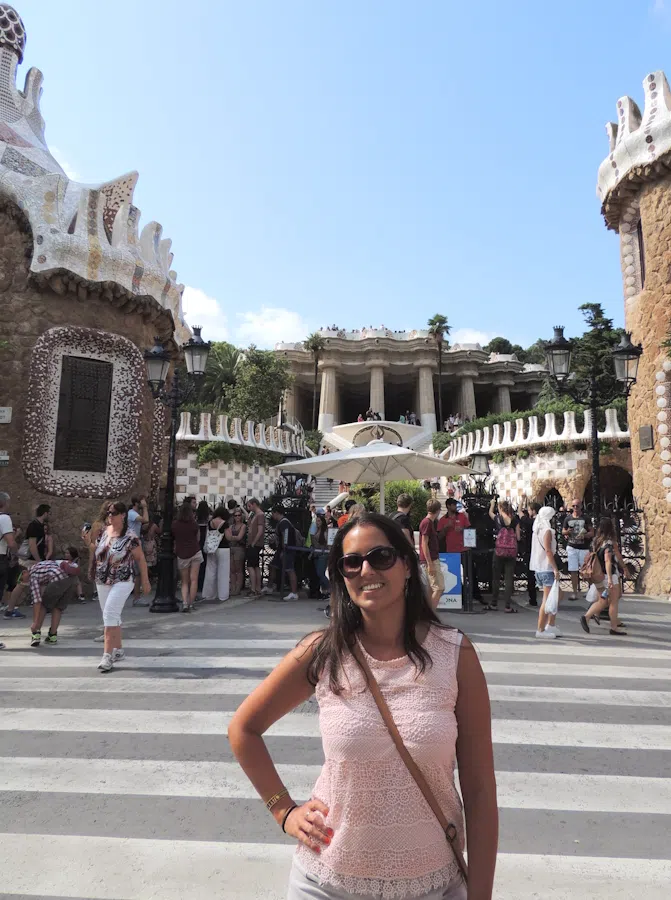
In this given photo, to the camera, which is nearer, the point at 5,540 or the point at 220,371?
the point at 5,540

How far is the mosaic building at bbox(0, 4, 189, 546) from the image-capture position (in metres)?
11.3

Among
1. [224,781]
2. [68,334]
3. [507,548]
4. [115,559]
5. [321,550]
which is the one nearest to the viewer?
[224,781]

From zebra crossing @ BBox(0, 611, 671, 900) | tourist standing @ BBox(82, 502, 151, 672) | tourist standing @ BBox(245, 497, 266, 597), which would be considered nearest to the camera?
zebra crossing @ BBox(0, 611, 671, 900)

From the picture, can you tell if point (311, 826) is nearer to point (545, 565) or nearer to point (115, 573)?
point (115, 573)

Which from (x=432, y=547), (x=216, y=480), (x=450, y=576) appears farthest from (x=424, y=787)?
(x=216, y=480)

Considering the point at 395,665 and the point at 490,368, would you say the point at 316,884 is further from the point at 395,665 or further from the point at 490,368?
the point at 490,368

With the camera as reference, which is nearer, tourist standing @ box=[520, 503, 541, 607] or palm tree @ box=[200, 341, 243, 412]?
tourist standing @ box=[520, 503, 541, 607]

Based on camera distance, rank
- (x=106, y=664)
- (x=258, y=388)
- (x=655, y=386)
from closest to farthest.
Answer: (x=106, y=664) < (x=655, y=386) < (x=258, y=388)

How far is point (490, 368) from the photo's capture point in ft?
182

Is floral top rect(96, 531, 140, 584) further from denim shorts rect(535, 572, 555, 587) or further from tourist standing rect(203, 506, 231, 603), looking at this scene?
denim shorts rect(535, 572, 555, 587)

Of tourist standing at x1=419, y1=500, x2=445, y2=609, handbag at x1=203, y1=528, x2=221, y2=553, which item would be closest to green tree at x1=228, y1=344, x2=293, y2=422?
handbag at x1=203, y1=528, x2=221, y2=553

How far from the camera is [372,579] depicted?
164 centimetres

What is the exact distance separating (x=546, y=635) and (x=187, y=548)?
16.7 ft

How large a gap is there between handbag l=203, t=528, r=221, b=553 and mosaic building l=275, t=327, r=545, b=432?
4000 centimetres
